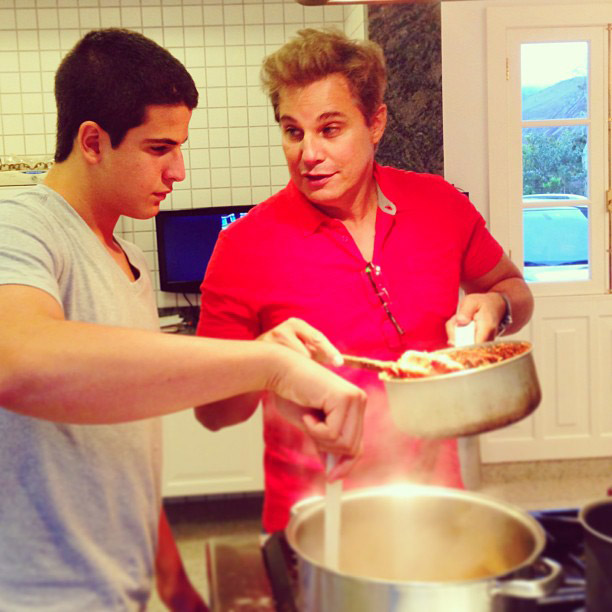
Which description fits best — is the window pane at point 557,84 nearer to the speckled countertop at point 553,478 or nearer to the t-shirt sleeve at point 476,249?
the speckled countertop at point 553,478

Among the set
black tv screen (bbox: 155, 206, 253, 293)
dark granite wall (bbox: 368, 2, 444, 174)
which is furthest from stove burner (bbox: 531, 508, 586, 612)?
black tv screen (bbox: 155, 206, 253, 293)

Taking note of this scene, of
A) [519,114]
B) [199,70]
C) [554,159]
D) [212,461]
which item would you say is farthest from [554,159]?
[212,461]

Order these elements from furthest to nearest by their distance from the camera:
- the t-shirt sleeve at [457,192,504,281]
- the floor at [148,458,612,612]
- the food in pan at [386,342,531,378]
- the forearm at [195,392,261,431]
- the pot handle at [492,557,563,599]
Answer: the floor at [148,458,612,612], the t-shirt sleeve at [457,192,504,281], the forearm at [195,392,261,431], the food in pan at [386,342,531,378], the pot handle at [492,557,563,599]

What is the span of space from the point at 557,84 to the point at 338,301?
6.35 feet

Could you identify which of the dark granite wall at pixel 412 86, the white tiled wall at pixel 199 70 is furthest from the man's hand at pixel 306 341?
the white tiled wall at pixel 199 70

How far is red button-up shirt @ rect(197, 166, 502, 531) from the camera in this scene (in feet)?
3.31

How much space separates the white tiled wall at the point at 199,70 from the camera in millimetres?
2604

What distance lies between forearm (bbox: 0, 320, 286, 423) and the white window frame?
2.10m

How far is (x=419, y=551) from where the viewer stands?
2.24 ft

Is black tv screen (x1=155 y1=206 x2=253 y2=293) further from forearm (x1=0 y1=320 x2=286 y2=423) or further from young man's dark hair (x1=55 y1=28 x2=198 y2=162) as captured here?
forearm (x1=0 y1=320 x2=286 y2=423)

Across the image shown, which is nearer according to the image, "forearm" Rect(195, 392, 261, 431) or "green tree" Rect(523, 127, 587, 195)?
"forearm" Rect(195, 392, 261, 431)

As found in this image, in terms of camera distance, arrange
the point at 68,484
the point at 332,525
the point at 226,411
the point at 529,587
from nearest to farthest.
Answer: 1. the point at 529,587
2. the point at 332,525
3. the point at 68,484
4. the point at 226,411

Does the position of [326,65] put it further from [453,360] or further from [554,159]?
[554,159]

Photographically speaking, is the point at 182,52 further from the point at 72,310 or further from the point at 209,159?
the point at 72,310
